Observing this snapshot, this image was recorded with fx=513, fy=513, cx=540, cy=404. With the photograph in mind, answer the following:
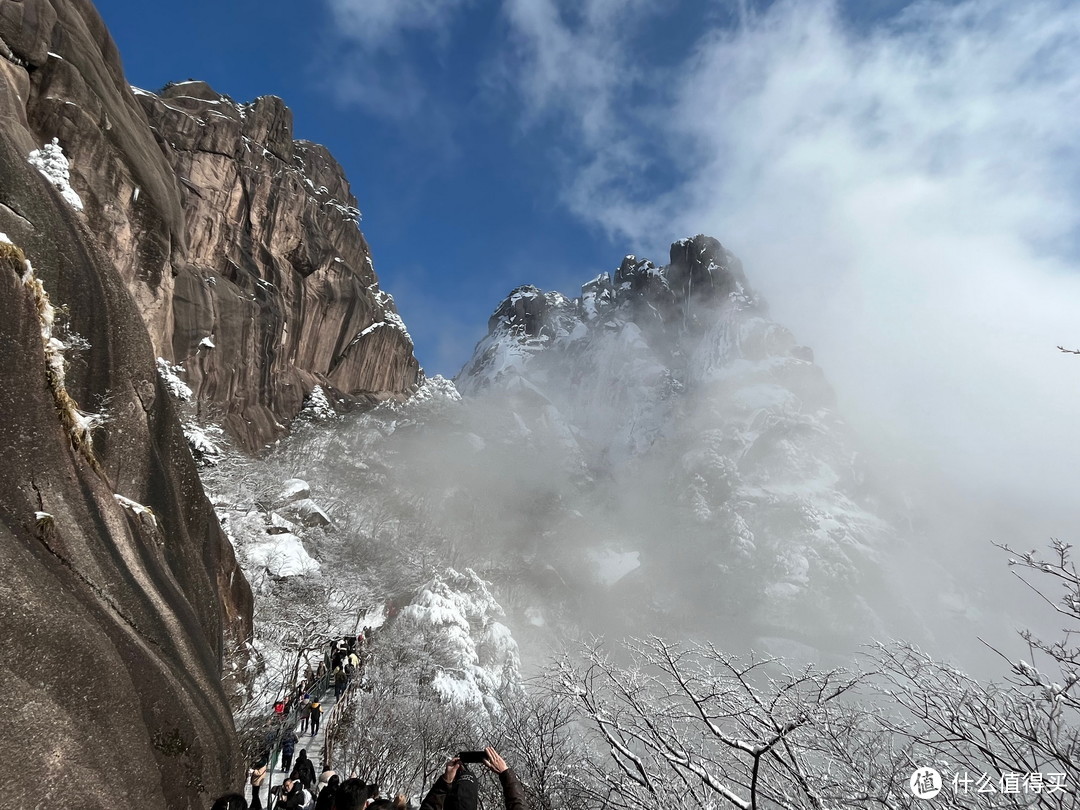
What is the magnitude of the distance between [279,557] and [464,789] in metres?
20.1

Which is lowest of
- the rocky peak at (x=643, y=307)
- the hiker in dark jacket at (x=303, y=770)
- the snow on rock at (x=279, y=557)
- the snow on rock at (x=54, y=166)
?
Answer: the hiker in dark jacket at (x=303, y=770)

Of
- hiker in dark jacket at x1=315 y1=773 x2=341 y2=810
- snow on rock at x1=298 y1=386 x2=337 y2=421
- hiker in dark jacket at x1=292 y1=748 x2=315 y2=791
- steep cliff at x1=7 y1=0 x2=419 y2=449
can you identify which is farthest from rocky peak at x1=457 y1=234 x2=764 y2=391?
hiker in dark jacket at x1=315 y1=773 x2=341 y2=810

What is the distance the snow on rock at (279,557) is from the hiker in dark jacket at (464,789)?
18.7 metres

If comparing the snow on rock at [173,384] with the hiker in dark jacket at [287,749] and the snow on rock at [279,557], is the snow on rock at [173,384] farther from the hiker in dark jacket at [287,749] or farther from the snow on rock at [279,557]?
the hiker in dark jacket at [287,749]

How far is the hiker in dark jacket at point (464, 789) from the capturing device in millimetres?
3727

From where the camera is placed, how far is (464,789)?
13.0 ft

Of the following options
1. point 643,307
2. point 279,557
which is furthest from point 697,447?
point 279,557

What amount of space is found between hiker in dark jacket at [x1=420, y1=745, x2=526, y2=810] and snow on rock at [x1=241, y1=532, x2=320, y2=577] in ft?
61.3

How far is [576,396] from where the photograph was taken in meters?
156

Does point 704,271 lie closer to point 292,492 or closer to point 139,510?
point 292,492

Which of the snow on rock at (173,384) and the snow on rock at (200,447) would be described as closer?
the snow on rock at (200,447)

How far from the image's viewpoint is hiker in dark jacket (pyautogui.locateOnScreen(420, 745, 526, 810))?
3727 millimetres

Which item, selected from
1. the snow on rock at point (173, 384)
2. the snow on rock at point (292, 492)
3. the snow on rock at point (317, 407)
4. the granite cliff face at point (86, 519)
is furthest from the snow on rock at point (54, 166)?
the snow on rock at point (317, 407)

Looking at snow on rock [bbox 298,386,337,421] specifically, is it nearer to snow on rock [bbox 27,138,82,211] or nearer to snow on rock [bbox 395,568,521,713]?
snow on rock [bbox 395,568,521,713]
